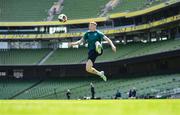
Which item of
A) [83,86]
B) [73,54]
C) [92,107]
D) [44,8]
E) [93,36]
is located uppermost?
[44,8]

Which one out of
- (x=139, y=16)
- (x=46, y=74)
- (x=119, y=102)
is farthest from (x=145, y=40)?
(x=119, y=102)

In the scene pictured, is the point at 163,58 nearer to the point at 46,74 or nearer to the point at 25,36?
the point at 46,74

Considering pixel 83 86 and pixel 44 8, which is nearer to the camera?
pixel 83 86

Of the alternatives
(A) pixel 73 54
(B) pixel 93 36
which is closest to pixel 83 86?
(A) pixel 73 54

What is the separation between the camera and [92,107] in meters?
7.91

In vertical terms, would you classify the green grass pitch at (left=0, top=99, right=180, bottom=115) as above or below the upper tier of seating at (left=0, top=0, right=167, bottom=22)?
below

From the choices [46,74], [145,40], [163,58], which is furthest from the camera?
[46,74]

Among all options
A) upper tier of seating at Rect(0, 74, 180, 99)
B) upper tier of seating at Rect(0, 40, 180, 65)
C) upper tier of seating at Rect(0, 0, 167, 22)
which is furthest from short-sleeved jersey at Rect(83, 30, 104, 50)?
upper tier of seating at Rect(0, 0, 167, 22)

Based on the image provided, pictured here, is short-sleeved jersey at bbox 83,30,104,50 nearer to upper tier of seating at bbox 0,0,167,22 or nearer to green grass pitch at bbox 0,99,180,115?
green grass pitch at bbox 0,99,180,115

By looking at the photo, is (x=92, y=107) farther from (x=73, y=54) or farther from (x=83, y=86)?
(x=73, y=54)

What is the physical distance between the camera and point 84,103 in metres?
8.22

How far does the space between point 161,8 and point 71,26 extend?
551 inches

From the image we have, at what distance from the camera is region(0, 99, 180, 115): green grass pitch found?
7579 millimetres

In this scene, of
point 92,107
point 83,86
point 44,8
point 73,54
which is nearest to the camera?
point 92,107
